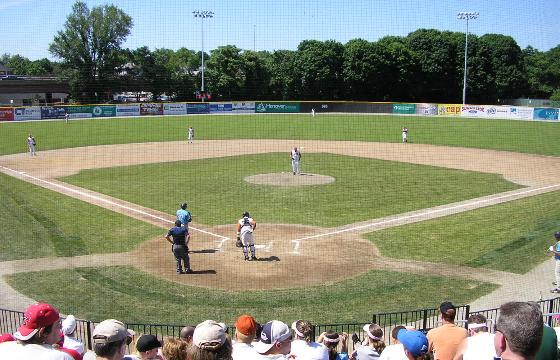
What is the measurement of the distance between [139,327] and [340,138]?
34452 mm

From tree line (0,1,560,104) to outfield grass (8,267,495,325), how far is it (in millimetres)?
31121

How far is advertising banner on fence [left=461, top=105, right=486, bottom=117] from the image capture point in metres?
61.8

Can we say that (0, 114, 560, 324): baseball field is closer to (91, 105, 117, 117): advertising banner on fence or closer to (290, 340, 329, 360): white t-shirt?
(290, 340, 329, 360): white t-shirt

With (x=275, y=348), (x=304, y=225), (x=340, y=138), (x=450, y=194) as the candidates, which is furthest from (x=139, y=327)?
(x=340, y=138)

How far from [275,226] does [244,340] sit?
1313 centimetres

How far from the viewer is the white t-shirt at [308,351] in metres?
5.12

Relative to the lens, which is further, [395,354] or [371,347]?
[371,347]

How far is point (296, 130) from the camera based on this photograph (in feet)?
159

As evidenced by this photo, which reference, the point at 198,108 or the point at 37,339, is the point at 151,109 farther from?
the point at 37,339

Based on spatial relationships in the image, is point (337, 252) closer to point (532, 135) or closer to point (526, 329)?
point (526, 329)

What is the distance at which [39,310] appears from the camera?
4242 mm

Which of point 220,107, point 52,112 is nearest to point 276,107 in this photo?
point 220,107

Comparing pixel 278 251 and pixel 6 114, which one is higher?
pixel 6 114

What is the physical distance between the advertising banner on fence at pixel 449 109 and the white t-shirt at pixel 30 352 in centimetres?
6293
